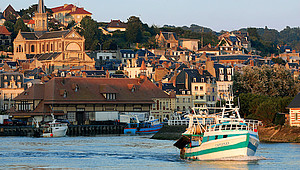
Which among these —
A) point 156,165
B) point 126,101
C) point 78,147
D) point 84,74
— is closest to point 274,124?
point 78,147

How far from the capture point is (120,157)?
6606 centimetres

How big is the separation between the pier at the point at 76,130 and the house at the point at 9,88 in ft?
102

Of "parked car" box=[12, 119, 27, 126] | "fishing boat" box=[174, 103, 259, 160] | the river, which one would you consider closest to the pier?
"parked car" box=[12, 119, 27, 126]

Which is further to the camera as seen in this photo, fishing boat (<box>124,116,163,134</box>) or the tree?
the tree

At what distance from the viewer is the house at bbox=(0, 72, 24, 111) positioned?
450ft

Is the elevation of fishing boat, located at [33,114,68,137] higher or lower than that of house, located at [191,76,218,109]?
lower

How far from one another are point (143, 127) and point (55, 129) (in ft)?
49.3

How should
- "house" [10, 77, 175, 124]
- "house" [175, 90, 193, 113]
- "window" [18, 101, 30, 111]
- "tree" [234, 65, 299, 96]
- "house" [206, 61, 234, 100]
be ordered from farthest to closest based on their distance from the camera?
"house" [206, 61, 234, 100] → "house" [175, 90, 193, 113] → "tree" [234, 65, 299, 96] → "window" [18, 101, 30, 111] → "house" [10, 77, 175, 124]

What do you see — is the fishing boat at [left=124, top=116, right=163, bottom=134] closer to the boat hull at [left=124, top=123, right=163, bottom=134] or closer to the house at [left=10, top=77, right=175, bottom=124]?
the boat hull at [left=124, top=123, right=163, bottom=134]

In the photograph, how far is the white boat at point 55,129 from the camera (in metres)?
101

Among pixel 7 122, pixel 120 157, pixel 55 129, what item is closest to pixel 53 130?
pixel 55 129

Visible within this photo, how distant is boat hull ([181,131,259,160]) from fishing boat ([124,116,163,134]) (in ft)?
167

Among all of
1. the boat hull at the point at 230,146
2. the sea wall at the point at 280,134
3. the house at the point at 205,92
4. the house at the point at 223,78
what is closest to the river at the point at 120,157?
the boat hull at the point at 230,146

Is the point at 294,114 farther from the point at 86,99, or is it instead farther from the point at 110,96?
the point at 110,96
